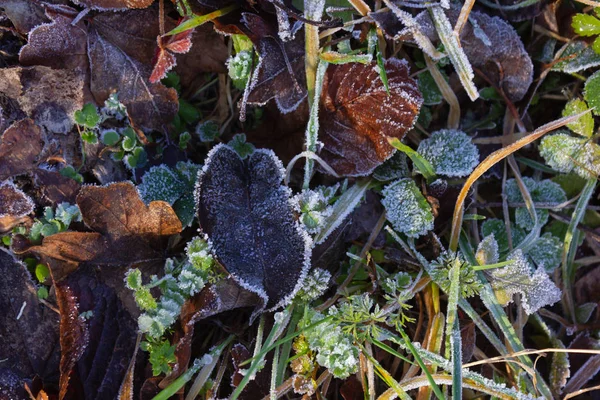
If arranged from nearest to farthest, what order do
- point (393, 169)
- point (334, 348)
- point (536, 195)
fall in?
point (334, 348) → point (393, 169) → point (536, 195)

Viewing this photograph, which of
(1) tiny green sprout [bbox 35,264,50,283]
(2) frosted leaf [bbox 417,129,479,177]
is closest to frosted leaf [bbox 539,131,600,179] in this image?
(2) frosted leaf [bbox 417,129,479,177]

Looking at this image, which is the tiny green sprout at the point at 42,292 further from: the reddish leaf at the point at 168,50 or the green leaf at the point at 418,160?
the green leaf at the point at 418,160

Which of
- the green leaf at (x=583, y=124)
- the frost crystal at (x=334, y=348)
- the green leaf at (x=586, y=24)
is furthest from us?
the green leaf at (x=583, y=124)

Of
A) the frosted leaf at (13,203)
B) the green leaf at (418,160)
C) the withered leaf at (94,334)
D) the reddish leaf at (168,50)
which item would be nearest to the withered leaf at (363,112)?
the green leaf at (418,160)

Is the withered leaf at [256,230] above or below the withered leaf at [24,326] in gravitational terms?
above

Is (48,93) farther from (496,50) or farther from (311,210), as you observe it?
(496,50)

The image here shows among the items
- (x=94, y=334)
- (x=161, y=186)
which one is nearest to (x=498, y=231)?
(x=161, y=186)

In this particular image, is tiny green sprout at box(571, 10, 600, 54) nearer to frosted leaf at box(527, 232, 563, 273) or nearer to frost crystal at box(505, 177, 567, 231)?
frost crystal at box(505, 177, 567, 231)

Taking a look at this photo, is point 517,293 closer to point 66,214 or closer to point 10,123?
point 66,214
